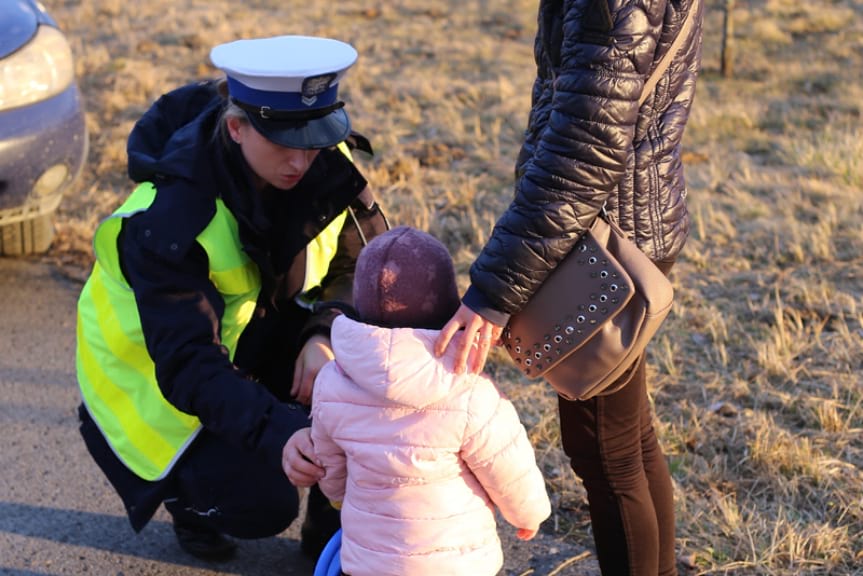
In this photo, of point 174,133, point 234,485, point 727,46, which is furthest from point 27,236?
point 727,46

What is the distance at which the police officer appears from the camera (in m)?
2.76

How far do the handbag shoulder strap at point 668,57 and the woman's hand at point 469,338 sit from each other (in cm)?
55

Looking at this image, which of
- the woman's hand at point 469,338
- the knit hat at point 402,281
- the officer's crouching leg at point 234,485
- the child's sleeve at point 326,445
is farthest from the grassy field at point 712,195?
the knit hat at point 402,281

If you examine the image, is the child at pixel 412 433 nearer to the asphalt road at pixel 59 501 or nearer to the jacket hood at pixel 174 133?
the jacket hood at pixel 174 133

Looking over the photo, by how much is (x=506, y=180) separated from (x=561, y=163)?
4284mm

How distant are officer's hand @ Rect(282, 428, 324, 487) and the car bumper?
2.52 m

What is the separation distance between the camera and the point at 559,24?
2295 mm

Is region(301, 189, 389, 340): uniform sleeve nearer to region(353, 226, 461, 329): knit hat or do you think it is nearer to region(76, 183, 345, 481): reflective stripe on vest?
region(76, 183, 345, 481): reflective stripe on vest

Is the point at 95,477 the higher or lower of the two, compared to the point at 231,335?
lower

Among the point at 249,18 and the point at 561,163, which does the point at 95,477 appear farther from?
the point at 249,18

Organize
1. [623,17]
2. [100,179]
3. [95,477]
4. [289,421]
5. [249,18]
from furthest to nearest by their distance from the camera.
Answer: [249,18] < [100,179] < [95,477] < [289,421] < [623,17]

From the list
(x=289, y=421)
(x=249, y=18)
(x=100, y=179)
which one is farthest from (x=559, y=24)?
(x=249, y=18)

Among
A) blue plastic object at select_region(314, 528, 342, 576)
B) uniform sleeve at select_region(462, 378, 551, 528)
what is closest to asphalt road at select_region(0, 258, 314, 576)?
blue plastic object at select_region(314, 528, 342, 576)

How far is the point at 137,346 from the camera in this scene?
9.84 ft
